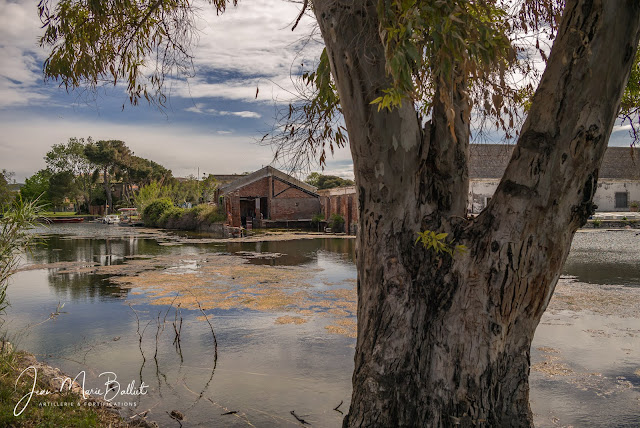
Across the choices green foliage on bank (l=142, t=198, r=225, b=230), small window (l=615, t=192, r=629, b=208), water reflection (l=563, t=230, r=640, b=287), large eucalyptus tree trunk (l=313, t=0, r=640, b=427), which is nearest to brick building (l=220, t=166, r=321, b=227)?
green foliage on bank (l=142, t=198, r=225, b=230)

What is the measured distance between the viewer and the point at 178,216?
126 ft

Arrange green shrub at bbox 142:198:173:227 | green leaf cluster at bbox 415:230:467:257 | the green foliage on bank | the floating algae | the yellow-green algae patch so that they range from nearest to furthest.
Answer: green leaf cluster at bbox 415:230:467:257, the floating algae, the yellow-green algae patch, the green foliage on bank, green shrub at bbox 142:198:173:227

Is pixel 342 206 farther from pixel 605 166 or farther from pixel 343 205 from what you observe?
pixel 605 166

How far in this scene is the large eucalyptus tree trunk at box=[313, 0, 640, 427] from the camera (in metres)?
2.80

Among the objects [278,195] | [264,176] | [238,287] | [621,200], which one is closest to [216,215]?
[264,176]

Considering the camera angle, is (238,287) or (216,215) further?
(216,215)

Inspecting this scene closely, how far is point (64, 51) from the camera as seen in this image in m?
5.89

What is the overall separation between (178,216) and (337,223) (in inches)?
568

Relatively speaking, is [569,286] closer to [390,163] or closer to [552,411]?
[552,411]

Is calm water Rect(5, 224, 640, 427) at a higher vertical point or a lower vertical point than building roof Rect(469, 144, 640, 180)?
lower

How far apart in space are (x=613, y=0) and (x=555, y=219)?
1.24m

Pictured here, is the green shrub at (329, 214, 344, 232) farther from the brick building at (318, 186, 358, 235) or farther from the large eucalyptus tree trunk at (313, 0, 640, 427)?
the large eucalyptus tree trunk at (313, 0, 640, 427)

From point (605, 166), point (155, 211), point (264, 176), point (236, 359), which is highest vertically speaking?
point (605, 166)

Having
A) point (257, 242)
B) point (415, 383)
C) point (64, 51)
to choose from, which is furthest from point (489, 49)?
point (257, 242)
